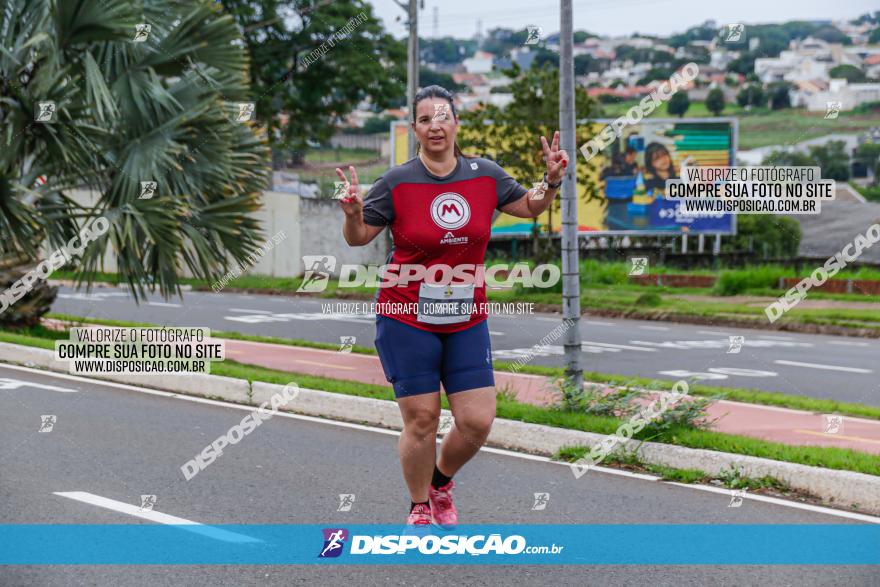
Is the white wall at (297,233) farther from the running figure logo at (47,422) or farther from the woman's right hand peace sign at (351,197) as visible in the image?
the woman's right hand peace sign at (351,197)

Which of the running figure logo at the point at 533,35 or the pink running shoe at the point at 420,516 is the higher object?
the running figure logo at the point at 533,35

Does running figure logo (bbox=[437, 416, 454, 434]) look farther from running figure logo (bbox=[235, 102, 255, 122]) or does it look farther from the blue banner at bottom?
running figure logo (bbox=[235, 102, 255, 122])

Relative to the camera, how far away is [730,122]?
133 ft

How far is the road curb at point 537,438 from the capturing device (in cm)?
707

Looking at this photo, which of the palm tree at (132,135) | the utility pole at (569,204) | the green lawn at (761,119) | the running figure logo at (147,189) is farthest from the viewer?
the green lawn at (761,119)

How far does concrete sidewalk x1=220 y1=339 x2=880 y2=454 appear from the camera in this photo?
367 inches


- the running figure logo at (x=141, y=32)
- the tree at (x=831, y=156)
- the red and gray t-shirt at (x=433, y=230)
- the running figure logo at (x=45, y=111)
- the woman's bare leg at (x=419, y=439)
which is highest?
the tree at (x=831, y=156)

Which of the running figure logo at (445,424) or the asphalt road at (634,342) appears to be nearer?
the running figure logo at (445,424)

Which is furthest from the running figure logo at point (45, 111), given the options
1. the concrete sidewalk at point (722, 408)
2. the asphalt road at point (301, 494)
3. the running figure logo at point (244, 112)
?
the asphalt road at point (301, 494)

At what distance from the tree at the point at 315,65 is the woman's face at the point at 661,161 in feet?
29.1

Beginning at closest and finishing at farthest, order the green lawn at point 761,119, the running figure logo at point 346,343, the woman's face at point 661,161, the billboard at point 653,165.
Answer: the running figure logo at point 346,343 → the billboard at point 653,165 → the woman's face at point 661,161 → the green lawn at point 761,119

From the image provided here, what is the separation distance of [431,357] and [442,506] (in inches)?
34.0

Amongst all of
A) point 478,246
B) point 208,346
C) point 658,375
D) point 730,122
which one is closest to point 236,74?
point 208,346

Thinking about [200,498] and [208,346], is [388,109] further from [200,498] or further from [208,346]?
[200,498]
